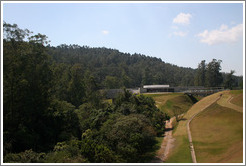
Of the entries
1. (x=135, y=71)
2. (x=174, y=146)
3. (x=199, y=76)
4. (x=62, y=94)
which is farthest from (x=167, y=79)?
(x=174, y=146)

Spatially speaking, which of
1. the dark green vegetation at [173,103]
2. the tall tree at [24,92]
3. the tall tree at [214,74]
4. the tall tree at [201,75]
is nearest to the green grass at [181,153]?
the tall tree at [24,92]

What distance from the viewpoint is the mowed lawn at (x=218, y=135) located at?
53.5ft

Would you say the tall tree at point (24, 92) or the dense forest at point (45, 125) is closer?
the dense forest at point (45, 125)

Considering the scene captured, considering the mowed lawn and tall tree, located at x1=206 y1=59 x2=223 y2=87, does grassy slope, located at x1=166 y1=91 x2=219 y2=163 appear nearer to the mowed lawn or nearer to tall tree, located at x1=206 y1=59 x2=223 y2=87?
the mowed lawn

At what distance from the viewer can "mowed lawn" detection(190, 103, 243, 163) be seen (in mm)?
16312

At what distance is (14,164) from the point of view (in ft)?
39.4

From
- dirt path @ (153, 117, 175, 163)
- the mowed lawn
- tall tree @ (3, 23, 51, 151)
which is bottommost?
dirt path @ (153, 117, 175, 163)

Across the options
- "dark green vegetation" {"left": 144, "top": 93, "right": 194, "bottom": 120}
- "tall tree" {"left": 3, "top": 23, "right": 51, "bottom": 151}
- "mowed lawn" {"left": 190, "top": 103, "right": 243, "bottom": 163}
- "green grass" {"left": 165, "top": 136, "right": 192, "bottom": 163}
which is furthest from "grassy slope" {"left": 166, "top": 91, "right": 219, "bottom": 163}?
"dark green vegetation" {"left": 144, "top": 93, "right": 194, "bottom": 120}

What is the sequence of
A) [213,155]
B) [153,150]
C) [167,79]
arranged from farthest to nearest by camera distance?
[167,79] < [153,150] < [213,155]

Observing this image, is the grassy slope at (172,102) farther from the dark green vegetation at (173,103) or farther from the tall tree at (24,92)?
the tall tree at (24,92)

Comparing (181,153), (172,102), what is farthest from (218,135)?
(172,102)

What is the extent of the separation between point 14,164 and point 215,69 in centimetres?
7684

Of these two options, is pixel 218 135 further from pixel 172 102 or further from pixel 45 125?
pixel 172 102

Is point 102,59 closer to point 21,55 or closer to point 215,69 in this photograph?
point 215,69
